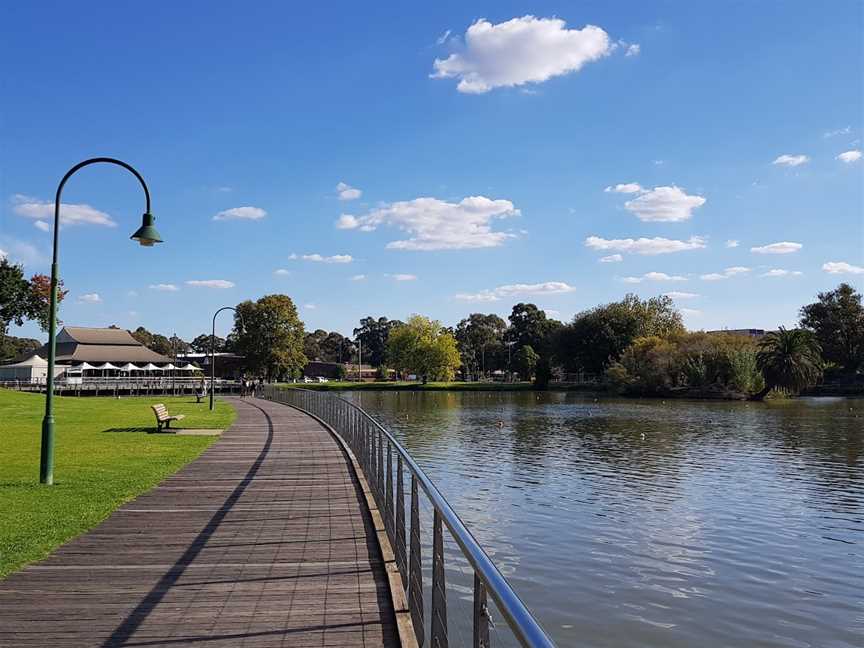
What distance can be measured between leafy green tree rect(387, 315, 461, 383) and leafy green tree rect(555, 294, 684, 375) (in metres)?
14.8

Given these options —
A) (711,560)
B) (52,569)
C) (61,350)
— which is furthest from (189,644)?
(61,350)

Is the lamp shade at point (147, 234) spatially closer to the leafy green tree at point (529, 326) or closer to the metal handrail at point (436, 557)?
the metal handrail at point (436, 557)

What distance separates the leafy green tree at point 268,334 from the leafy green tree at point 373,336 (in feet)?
262

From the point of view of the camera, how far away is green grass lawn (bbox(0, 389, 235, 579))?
7918 millimetres

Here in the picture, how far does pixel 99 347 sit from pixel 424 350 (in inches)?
1560

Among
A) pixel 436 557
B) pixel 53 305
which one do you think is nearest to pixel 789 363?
pixel 53 305

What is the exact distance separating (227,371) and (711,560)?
9249 centimetres

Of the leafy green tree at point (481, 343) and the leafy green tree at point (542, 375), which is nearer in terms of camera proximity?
the leafy green tree at point (542, 375)

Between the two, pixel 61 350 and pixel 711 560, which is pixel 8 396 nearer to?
pixel 711 560

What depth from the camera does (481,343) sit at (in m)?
136

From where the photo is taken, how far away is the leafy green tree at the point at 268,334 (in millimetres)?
86438

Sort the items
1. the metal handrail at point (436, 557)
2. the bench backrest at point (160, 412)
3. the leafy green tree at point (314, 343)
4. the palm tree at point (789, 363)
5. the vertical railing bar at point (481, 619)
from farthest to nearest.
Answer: the leafy green tree at point (314, 343) < the palm tree at point (789, 363) < the bench backrest at point (160, 412) < the vertical railing bar at point (481, 619) < the metal handrail at point (436, 557)

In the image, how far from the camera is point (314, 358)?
15862 cm

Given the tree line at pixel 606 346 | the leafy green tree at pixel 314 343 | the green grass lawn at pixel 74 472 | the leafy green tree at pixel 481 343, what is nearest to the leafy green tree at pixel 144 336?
the tree line at pixel 606 346
